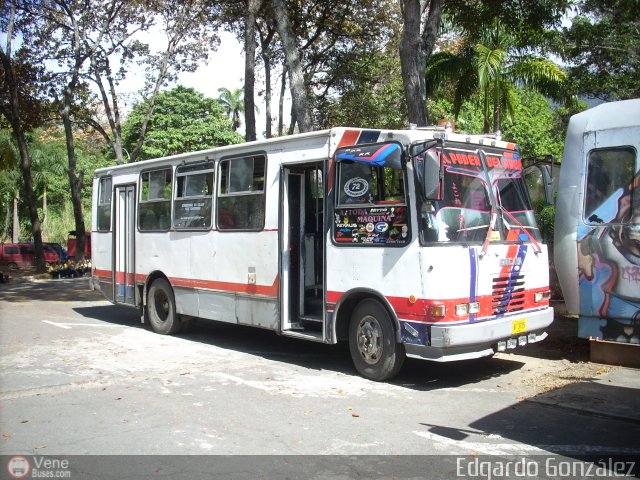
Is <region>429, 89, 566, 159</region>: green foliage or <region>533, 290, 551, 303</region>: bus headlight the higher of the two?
<region>429, 89, 566, 159</region>: green foliage

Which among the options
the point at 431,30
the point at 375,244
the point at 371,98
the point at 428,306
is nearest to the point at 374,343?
the point at 428,306

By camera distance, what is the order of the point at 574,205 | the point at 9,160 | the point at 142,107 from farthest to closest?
the point at 142,107 → the point at 9,160 → the point at 574,205

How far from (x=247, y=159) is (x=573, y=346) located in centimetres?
561

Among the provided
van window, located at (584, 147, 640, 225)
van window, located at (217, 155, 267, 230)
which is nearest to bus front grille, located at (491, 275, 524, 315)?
van window, located at (584, 147, 640, 225)

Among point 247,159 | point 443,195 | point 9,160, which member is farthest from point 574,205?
point 9,160

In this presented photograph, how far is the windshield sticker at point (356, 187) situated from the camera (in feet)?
25.6

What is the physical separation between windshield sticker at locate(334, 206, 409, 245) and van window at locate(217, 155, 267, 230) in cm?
157

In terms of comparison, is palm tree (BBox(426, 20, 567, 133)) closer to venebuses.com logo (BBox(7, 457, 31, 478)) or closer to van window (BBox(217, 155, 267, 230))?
van window (BBox(217, 155, 267, 230))

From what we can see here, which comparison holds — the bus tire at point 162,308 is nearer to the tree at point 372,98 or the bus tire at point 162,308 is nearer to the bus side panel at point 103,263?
the bus side panel at point 103,263

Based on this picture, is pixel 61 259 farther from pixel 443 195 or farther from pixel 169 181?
pixel 443 195

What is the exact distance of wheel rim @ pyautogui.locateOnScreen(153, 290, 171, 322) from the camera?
37.7 ft

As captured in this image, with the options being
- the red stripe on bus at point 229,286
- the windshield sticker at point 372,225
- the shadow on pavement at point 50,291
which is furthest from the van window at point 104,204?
the windshield sticker at point 372,225

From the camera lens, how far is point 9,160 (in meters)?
28.7

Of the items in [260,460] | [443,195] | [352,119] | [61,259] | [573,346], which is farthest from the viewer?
[61,259]
